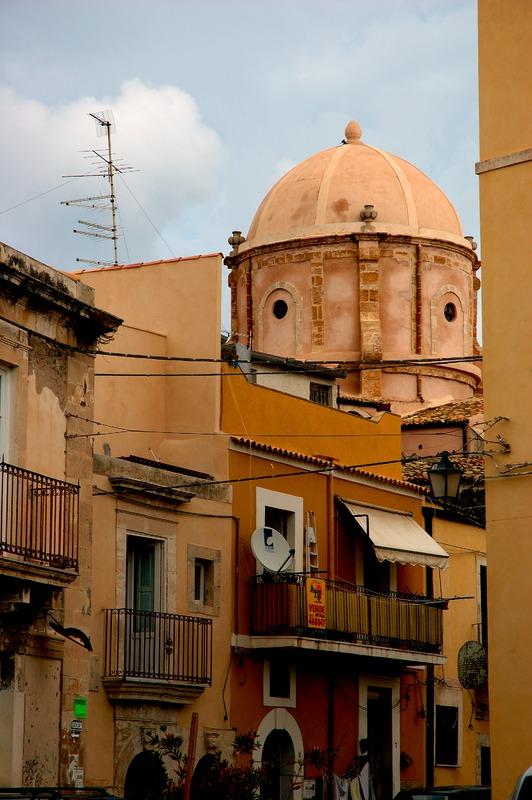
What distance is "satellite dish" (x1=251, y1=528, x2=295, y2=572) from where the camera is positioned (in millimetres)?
26109

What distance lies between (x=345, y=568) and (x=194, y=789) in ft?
20.0

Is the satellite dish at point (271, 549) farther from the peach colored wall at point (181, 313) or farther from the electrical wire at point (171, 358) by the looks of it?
the electrical wire at point (171, 358)

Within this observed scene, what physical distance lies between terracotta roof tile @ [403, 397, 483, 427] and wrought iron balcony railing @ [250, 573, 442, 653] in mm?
9225

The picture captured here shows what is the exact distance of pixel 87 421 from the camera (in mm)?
22141

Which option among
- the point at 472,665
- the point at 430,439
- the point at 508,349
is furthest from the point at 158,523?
the point at 430,439

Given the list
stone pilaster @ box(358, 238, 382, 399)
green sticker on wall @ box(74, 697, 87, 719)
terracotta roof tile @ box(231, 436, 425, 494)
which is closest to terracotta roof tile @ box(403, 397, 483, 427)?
stone pilaster @ box(358, 238, 382, 399)

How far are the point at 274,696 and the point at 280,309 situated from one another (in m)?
19.7

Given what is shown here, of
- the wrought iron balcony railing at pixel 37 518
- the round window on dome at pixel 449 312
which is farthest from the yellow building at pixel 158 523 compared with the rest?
the round window on dome at pixel 449 312

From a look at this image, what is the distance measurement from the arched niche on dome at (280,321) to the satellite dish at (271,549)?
59.2ft

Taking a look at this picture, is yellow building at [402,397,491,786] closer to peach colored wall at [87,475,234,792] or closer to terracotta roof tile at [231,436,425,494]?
terracotta roof tile at [231,436,425,494]

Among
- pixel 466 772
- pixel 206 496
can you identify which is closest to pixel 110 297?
pixel 206 496

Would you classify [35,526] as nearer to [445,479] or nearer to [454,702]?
[445,479]

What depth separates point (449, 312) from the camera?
4525cm

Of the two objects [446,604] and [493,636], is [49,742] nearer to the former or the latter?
[493,636]
